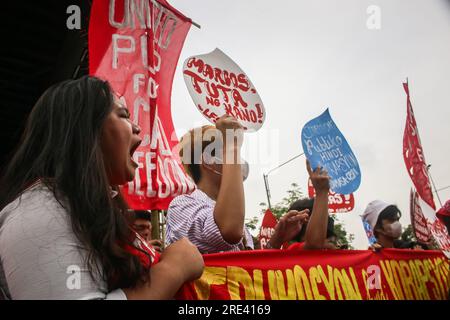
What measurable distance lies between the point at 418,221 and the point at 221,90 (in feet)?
5.69

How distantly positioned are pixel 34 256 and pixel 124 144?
0.38 m

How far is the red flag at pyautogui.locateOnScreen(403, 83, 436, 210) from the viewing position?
273 cm

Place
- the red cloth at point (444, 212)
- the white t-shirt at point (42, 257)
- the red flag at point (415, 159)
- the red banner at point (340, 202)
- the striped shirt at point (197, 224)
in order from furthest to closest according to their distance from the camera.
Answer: the red banner at point (340, 202)
the red cloth at point (444, 212)
the red flag at point (415, 159)
the striped shirt at point (197, 224)
the white t-shirt at point (42, 257)

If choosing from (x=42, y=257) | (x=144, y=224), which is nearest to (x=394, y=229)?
(x=144, y=224)

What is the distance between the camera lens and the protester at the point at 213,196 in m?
1.42

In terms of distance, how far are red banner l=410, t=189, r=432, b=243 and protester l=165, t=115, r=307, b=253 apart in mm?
1091

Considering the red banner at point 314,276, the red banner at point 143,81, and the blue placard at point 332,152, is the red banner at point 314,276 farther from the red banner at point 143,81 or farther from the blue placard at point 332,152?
the red banner at point 143,81

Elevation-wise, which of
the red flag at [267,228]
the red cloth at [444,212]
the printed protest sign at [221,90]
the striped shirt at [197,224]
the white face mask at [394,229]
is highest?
the printed protest sign at [221,90]

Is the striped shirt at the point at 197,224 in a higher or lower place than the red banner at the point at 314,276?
higher

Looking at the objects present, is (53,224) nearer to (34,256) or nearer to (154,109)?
(34,256)

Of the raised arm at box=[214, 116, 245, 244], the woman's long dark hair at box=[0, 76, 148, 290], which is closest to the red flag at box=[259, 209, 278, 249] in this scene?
the raised arm at box=[214, 116, 245, 244]

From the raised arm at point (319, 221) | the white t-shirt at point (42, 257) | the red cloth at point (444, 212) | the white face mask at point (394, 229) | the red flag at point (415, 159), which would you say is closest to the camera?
the white t-shirt at point (42, 257)

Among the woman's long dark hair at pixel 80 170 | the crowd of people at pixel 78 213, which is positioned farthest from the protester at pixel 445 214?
the woman's long dark hair at pixel 80 170
